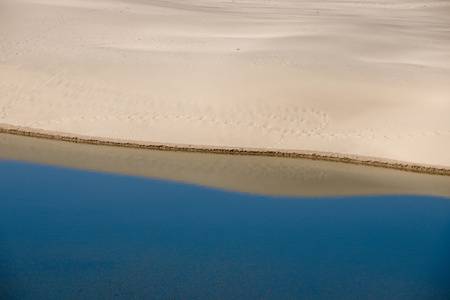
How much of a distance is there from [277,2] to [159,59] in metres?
11.1

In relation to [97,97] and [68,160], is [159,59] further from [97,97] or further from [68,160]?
[68,160]

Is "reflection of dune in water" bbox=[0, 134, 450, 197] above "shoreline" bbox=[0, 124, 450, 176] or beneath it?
beneath

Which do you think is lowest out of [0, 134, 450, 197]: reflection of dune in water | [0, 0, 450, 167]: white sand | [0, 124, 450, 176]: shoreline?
[0, 134, 450, 197]: reflection of dune in water

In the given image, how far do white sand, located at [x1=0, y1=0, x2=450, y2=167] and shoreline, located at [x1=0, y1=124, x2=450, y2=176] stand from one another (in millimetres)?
203

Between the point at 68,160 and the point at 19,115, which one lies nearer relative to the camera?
the point at 68,160

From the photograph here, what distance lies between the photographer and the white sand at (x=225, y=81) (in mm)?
11219

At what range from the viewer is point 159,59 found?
14.0 metres

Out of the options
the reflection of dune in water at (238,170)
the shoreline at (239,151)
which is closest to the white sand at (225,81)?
the shoreline at (239,151)

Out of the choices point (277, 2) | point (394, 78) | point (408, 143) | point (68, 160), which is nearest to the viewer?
point (68, 160)

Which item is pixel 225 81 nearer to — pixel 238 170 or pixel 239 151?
pixel 239 151

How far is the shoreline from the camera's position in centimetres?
1015

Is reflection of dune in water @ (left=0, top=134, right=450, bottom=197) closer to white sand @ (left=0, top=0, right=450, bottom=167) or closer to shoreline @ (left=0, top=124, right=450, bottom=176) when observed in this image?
shoreline @ (left=0, top=124, right=450, bottom=176)

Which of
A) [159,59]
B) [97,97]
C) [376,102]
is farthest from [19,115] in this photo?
[376,102]

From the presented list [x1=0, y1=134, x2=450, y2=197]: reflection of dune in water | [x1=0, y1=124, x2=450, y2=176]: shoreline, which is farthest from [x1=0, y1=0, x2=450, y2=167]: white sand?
[x1=0, y1=134, x2=450, y2=197]: reflection of dune in water
